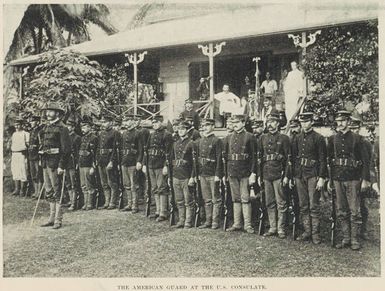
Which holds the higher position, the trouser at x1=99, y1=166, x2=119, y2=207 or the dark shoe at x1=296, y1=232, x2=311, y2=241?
the trouser at x1=99, y1=166, x2=119, y2=207

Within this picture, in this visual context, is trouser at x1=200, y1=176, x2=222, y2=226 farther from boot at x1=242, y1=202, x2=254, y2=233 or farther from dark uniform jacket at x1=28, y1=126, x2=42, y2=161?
dark uniform jacket at x1=28, y1=126, x2=42, y2=161

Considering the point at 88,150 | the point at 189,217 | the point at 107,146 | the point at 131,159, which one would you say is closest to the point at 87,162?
the point at 88,150

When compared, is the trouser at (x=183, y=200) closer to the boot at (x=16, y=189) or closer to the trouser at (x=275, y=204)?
the trouser at (x=275, y=204)

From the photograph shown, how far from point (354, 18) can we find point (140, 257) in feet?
14.5

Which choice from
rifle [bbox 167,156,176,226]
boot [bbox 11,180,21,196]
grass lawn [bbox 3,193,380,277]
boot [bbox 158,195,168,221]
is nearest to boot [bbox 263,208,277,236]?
grass lawn [bbox 3,193,380,277]

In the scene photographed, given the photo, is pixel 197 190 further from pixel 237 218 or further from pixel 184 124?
pixel 184 124

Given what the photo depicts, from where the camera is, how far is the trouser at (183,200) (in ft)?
17.6

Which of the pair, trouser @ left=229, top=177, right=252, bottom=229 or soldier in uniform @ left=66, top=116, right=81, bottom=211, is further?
soldier in uniform @ left=66, top=116, right=81, bottom=211

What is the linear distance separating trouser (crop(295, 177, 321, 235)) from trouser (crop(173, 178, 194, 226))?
1416 mm

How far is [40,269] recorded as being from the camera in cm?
411

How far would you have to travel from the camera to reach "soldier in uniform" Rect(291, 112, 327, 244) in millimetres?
4547

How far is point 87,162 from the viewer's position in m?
6.47

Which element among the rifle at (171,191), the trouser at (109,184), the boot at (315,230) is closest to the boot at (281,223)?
the boot at (315,230)

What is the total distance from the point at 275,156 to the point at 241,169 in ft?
1.52
